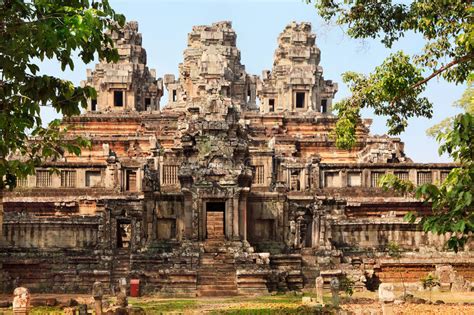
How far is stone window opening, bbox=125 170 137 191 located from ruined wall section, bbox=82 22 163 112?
1872cm

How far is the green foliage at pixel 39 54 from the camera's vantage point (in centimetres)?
1433

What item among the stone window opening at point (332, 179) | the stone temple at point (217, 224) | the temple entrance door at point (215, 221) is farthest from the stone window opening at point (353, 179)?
the temple entrance door at point (215, 221)

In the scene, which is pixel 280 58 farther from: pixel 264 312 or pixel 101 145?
pixel 264 312

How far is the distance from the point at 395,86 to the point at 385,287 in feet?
16.5

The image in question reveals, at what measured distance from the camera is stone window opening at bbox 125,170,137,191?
45062 millimetres

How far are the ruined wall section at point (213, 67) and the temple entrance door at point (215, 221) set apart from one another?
2319 cm

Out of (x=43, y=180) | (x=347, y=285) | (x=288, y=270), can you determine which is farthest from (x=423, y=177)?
(x=43, y=180)

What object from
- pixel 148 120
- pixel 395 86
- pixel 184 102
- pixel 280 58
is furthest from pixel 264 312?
pixel 280 58

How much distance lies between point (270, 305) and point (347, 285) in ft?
17.1

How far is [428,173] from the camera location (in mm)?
45000

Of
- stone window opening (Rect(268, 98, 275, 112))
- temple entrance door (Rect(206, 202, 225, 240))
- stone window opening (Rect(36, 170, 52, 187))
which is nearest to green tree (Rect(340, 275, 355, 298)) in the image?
temple entrance door (Rect(206, 202, 225, 240))

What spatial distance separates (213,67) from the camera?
209 ft

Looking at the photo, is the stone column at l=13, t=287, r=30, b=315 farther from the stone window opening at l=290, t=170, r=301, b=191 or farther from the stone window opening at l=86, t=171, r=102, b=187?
the stone window opening at l=290, t=170, r=301, b=191

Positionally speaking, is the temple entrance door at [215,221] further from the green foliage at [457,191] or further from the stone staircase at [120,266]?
the green foliage at [457,191]
